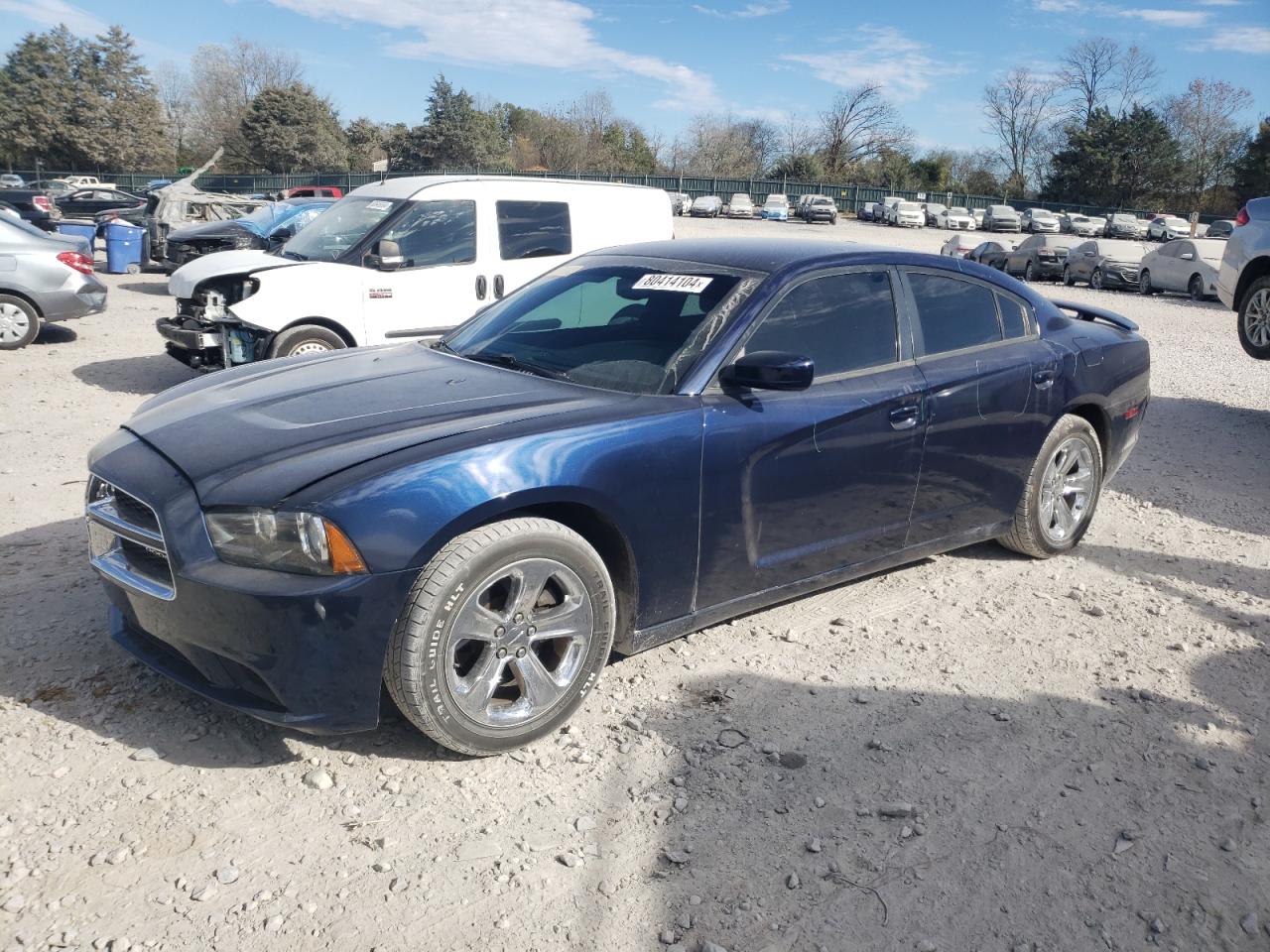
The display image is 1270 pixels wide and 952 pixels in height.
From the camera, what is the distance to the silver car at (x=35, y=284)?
1059 cm

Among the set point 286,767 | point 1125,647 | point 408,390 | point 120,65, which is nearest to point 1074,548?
point 1125,647

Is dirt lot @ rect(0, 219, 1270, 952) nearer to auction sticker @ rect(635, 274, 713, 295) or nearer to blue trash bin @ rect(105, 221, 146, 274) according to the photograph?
auction sticker @ rect(635, 274, 713, 295)

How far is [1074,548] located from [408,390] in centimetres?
381

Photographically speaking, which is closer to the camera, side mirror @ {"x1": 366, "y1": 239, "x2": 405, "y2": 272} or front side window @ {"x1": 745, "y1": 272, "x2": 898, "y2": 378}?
front side window @ {"x1": 745, "y1": 272, "x2": 898, "y2": 378}

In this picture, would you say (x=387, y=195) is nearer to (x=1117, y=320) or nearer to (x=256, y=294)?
(x=256, y=294)

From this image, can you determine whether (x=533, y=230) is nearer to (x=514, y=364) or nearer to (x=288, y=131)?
(x=514, y=364)

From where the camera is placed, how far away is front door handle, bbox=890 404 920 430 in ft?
13.9

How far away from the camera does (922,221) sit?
185 ft

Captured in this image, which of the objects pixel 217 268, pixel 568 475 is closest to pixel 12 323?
pixel 217 268

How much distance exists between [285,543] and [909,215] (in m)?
57.3

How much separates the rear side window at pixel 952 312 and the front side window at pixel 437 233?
4.85m

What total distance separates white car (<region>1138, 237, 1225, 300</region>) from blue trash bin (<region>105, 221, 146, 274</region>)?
22.3 m

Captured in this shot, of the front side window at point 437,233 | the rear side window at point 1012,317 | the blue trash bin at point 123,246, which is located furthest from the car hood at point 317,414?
the blue trash bin at point 123,246

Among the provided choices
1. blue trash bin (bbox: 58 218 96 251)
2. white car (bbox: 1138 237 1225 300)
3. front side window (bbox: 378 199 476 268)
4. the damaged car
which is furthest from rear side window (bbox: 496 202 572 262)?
white car (bbox: 1138 237 1225 300)
